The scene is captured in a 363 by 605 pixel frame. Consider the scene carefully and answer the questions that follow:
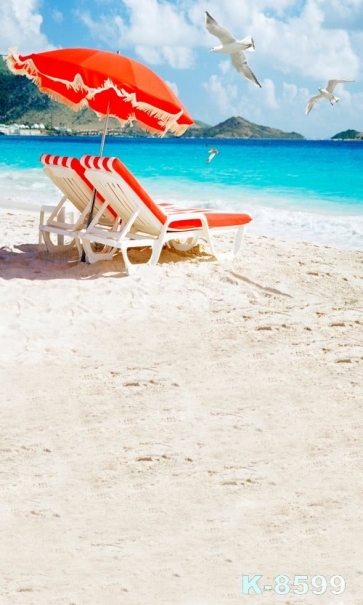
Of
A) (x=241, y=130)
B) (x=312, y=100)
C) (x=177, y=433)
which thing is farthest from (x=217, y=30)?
(x=241, y=130)

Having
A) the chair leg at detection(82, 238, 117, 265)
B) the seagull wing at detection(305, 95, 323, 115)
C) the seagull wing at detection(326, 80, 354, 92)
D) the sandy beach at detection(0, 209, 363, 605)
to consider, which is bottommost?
the sandy beach at detection(0, 209, 363, 605)

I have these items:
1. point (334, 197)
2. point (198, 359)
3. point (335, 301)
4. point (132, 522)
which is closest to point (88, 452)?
point (132, 522)

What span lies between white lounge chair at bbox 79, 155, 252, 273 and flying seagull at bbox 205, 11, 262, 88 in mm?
1385

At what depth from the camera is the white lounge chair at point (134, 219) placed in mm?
6966

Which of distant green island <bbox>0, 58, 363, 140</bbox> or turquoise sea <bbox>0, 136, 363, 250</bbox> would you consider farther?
distant green island <bbox>0, 58, 363, 140</bbox>

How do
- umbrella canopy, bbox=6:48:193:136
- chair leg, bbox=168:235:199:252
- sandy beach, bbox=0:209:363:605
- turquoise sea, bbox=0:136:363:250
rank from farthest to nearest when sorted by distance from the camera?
turquoise sea, bbox=0:136:363:250 → chair leg, bbox=168:235:199:252 → umbrella canopy, bbox=6:48:193:136 → sandy beach, bbox=0:209:363:605

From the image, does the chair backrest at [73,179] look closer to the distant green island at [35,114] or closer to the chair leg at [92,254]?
the chair leg at [92,254]

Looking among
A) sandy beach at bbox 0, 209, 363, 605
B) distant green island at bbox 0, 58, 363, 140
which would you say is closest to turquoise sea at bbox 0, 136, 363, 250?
sandy beach at bbox 0, 209, 363, 605

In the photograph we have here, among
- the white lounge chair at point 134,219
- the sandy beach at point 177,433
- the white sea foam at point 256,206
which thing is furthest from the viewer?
the white sea foam at point 256,206

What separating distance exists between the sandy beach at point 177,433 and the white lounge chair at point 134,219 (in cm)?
26

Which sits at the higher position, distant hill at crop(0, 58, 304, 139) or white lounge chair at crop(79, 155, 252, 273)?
white lounge chair at crop(79, 155, 252, 273)

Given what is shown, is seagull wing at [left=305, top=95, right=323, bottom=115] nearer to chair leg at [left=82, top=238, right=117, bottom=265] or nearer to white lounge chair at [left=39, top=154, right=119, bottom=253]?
white lounge chair at [left=39, top=154, right=119, bottom=253]

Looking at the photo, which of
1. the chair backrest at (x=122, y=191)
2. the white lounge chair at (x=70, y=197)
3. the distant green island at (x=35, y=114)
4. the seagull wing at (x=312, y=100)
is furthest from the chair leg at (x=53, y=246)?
the distant green island at (x=35, y=114)

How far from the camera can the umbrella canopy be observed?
22.5 feet
